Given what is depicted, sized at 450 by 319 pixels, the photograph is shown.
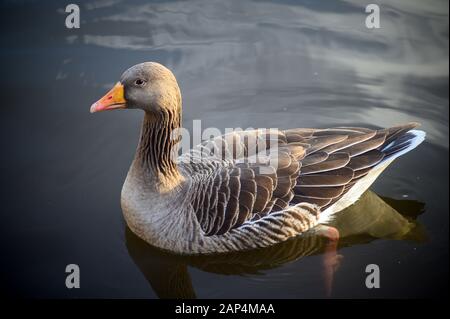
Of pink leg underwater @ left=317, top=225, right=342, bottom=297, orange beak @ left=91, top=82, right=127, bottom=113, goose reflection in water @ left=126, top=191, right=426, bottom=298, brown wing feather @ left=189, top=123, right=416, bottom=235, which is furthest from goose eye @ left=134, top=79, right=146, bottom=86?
pink leg underwater @ left=317, top=225, right=342, bottom=297

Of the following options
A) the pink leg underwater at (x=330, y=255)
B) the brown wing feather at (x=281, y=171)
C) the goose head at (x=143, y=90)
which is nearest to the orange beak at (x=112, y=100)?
the goose head at (x=143, y=90)

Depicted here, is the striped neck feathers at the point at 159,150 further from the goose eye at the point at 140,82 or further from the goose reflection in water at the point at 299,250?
the goose reflection in water at the point at 299,250

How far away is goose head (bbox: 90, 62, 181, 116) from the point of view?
6.62 m

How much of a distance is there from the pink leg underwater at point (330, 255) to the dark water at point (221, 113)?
0.07m

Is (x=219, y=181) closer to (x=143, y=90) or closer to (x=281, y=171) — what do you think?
(x=281, y=171)

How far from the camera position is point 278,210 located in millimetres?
7074

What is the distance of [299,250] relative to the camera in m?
7.30

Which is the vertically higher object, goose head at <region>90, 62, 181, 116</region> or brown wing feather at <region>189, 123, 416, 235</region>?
goose head at <region>90, 62, 181, 116</region>

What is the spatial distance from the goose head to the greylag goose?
0.01 m

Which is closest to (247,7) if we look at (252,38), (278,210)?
(252,38)

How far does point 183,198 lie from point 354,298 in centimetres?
208

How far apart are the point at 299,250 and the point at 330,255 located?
1.13 ft

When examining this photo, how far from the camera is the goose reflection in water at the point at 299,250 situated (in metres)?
6.94

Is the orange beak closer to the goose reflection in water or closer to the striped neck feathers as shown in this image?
the striped neck feathers
